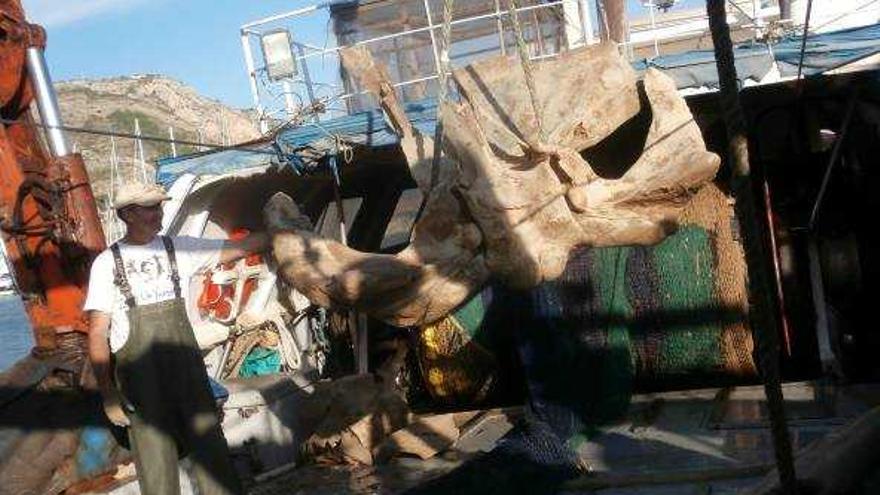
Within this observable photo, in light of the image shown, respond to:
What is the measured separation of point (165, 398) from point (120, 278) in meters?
0.68

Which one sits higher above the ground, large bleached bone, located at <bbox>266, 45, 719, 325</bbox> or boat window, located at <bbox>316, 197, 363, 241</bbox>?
large bleached bone, located at <bbox>266, 45, 719, 325</bbox>

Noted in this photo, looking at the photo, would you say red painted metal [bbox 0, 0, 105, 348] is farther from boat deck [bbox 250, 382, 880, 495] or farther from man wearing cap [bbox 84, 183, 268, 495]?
boat deck [bbox 250, 382, 880, 495]

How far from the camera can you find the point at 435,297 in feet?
16.0

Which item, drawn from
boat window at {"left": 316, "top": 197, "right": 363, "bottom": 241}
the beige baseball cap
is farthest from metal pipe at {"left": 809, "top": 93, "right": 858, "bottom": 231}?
the beige baseball cap

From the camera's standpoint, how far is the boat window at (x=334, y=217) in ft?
36.2

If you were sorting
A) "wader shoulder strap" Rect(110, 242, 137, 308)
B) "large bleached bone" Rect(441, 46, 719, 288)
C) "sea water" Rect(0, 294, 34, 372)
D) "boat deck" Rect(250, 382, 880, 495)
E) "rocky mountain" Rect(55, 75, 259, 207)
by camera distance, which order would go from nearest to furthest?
1. "large bleached bone" Rect(441, 46, 719, 288)
2. "wader shoulder strap" Rect(110, 242, 137, 308)
3. "boat deck" Rect(250, 382, 880, 495)
4. "sea water" Rect(0, 294, 34, 372)
5. "rocky mountain" Rect(55, 75, 259, 207)

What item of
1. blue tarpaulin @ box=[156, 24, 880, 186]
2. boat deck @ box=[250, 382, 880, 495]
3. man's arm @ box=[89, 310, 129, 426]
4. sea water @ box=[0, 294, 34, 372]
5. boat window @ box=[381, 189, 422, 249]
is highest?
blue tarpaulin @ box=[156, 24, 880, 186]

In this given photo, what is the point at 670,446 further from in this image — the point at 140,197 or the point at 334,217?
the point at 334,217

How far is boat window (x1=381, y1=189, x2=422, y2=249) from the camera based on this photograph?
1158 cm

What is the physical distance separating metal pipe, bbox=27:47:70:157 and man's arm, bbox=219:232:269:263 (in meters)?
1.56

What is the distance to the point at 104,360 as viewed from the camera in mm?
5059

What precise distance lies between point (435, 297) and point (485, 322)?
4.72 m

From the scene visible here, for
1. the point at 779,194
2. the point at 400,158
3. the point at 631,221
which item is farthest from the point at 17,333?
the point at 631,221

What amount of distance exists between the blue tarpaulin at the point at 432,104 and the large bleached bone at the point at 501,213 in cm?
316
